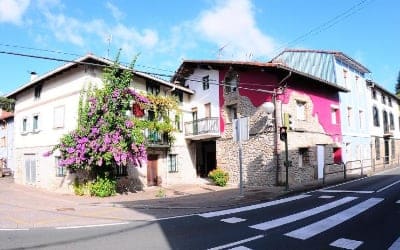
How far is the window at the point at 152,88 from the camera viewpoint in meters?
22.2

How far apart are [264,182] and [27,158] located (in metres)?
14.9

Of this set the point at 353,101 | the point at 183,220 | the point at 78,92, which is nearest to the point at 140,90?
the point at 78,92

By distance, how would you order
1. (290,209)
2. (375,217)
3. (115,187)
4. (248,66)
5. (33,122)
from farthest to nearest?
(33,122) → (248,66) → (115,187) → (290,209) → (375,217)

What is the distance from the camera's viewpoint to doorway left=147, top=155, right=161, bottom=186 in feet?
71.7

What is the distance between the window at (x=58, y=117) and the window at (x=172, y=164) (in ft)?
22.5

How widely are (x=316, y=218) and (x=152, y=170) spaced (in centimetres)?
1403

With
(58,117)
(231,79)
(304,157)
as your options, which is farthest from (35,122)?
(304,157)

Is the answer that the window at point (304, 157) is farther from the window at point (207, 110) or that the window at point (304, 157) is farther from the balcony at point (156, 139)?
the balcony at point (156, 139)

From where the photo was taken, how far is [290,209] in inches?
437

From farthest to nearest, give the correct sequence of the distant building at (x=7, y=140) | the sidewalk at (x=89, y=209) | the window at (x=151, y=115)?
the distant building at (x=7, y=140)
the window at (x=151, y=115)
the sidewalk at (x=89, y=209)

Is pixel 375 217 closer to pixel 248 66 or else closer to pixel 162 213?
pixel 162 213

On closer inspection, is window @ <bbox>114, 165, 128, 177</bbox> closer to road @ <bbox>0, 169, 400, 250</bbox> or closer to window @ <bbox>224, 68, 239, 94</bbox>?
window @ <bbox>224, 68, 239, 94</bbox>

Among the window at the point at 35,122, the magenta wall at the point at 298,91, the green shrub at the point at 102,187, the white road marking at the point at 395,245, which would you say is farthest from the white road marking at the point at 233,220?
the window at the point at 35,122

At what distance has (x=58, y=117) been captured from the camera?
20.2m
